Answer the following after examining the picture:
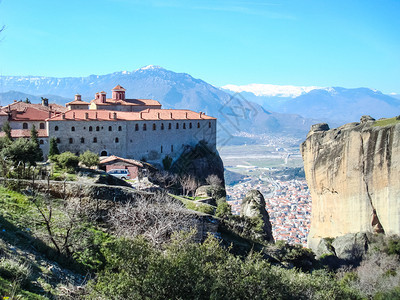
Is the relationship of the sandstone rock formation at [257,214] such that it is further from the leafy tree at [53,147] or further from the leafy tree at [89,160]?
the leafy tree at [53,147]

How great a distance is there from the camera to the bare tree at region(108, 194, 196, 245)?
50.1 feet

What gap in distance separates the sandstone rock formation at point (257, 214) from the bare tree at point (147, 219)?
984cm

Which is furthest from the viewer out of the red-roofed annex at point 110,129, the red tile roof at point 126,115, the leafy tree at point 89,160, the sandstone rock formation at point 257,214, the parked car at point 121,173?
the red tile roof at point 126,115

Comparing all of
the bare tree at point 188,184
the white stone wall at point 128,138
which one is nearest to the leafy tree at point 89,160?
the bare tree at point 188,184

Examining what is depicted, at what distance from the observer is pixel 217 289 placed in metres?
10.6

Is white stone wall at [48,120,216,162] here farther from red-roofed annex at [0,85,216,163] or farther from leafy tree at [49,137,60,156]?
leafy tree at [49,137,60,156]

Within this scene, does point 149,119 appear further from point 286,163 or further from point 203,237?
point 286,163

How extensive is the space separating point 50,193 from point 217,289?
885 centimetres

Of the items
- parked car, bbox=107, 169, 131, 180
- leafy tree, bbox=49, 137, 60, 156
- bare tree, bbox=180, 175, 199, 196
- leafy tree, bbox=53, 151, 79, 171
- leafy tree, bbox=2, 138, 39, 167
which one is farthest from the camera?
leafy tree, bbox=49, 137, 60, 156

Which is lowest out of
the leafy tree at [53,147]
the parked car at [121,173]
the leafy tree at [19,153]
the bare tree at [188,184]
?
the bare tree at [188,184]

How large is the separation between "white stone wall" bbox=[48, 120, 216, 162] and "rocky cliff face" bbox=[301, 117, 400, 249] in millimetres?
19657

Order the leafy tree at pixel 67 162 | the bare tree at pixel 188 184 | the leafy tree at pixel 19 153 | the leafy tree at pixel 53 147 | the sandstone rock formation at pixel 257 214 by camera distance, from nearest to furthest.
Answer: the leafy tree at pixel 19 153 < the leafy tree at pixel 67 162 < the sandstone rock formation at pixel 257 214 < the bare tree at pixel 188 184 < the leafy tree at pixel 53 147

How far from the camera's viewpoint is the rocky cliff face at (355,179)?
30.4 meters

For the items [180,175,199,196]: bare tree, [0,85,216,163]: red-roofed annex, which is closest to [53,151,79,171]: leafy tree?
[180,175,199,196]: bare tree
